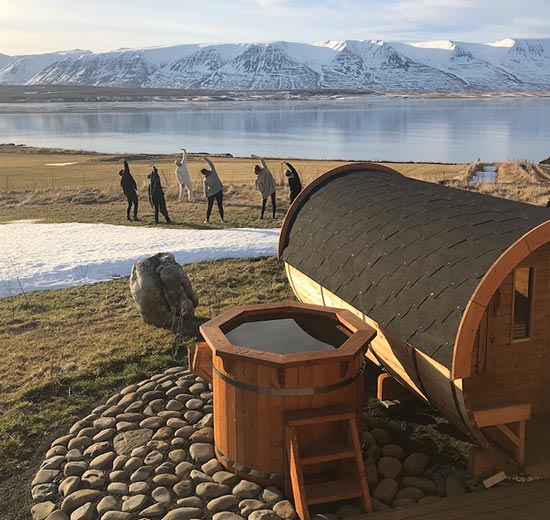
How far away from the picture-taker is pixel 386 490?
17.7 ft

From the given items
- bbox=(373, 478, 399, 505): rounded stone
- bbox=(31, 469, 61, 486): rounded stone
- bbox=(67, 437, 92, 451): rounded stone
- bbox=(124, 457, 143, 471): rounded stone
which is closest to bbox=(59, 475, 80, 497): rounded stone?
bbox=(31, 469, 61, 486): rounded stone

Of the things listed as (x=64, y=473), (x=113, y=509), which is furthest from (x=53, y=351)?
(x=113, y=509)

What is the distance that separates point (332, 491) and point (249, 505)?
2.41 feet

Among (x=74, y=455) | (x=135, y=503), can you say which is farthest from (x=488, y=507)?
(x=74, y=455)

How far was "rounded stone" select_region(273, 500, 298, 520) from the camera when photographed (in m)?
5.07

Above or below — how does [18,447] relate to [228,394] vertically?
below

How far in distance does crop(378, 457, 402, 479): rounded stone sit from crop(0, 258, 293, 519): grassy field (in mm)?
3374

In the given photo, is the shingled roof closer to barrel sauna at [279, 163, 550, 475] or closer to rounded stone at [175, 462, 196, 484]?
barrel sauna at [279, 163, 550, 475]

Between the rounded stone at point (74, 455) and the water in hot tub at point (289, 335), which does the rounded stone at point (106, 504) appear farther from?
the water in hot tub at point (289, 335)

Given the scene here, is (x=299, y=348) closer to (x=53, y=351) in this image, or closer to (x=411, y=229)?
(x=411, y=229)

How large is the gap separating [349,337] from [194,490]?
2075 millimetres

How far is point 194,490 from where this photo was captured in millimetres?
5457

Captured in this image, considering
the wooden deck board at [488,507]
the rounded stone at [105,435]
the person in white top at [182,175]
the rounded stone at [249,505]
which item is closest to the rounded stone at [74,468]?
the rounded stone at [105,435]

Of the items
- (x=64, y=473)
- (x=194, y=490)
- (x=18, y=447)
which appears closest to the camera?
(x=194, y=490)
